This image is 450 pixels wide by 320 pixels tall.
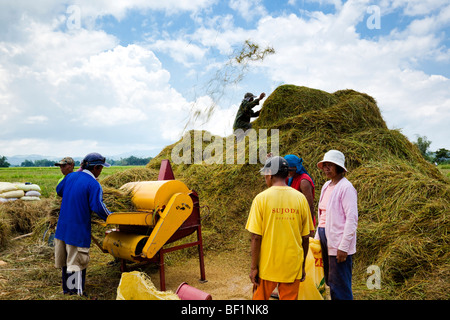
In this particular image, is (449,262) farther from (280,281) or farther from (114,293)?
(114,293)

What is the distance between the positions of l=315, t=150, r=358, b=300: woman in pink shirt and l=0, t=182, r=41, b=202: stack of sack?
913cm

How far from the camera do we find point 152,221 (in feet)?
12.6

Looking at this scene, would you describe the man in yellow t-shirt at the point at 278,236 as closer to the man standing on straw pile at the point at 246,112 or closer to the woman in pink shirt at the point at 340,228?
the woman in pink shirt at the point at 340,228

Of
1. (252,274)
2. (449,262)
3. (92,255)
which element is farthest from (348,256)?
(92,255)

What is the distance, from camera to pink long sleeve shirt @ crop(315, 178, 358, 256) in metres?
2.79

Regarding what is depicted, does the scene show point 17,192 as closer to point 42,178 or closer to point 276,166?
point 276,166

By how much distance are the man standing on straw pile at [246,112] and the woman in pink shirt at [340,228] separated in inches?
Answer: 209

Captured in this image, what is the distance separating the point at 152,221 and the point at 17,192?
7.59 m

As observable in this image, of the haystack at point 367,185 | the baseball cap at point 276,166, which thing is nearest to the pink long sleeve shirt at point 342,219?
the baseball cap at point 276,166

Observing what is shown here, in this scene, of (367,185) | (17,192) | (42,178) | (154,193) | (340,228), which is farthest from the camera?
(42,178)

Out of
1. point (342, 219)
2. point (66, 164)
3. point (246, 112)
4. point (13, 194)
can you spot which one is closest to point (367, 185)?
point (342, 219)

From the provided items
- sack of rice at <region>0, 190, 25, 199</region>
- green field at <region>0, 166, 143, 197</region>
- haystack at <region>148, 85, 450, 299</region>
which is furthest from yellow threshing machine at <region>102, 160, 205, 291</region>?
sack of rice at <region>0, 190, 25, 199</region>

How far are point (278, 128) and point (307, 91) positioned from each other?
1.56 metres

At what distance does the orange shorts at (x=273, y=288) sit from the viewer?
8.54ft
